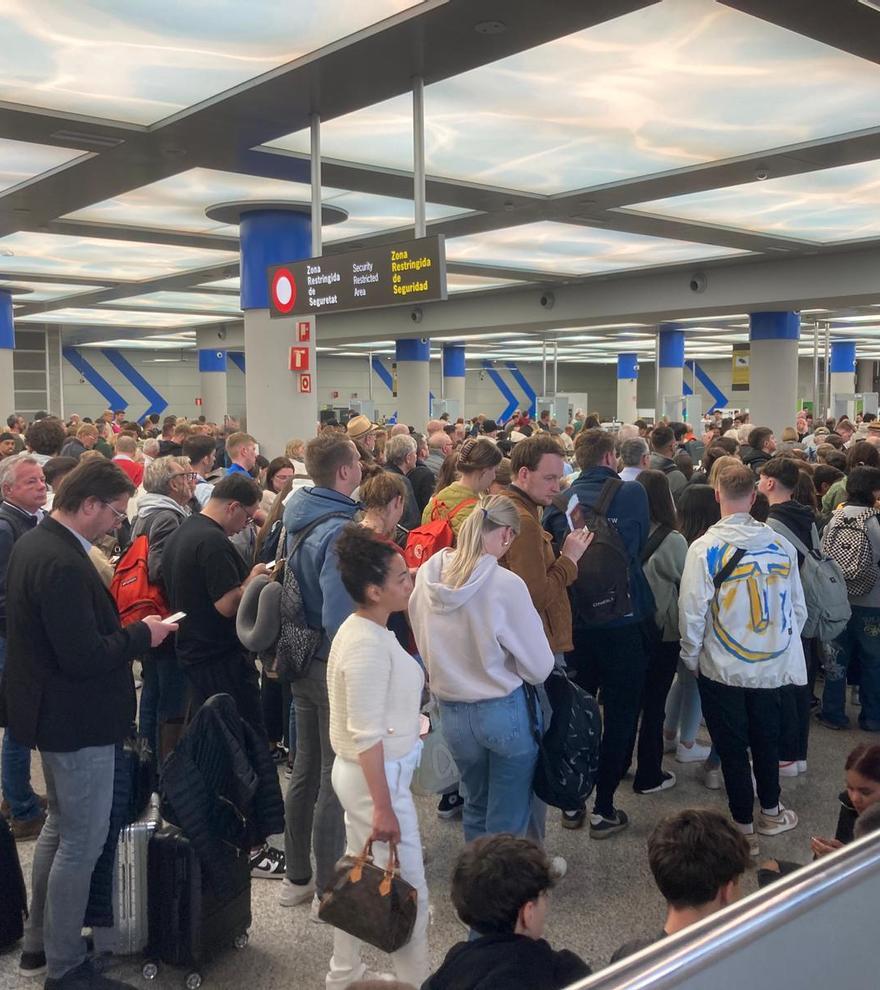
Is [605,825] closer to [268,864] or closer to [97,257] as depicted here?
[268,864]

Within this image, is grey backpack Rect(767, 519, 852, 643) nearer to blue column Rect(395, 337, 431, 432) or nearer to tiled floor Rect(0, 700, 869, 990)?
tiled floor Rect(0, 700, 869, 990)

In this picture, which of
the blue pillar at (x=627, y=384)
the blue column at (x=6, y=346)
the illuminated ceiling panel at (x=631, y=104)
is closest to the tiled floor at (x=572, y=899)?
the illuminated ceiling panel at (x=631, y=104)

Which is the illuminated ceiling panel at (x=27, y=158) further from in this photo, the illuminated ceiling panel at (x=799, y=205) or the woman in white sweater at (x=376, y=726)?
the woman in white sweater at (x=376, y=726)

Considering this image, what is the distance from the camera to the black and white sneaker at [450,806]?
4.22 meters

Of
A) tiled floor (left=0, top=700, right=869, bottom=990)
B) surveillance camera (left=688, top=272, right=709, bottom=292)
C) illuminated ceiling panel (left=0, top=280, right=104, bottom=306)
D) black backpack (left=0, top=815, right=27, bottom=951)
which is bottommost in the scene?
tiled floor (left=0, top=700, right=869, bottom=990)

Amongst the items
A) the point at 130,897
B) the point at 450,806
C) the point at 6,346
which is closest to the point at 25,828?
the point at 130,897

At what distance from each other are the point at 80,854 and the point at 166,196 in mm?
7472

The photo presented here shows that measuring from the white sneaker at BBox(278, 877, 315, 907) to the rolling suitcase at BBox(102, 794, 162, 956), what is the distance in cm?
55

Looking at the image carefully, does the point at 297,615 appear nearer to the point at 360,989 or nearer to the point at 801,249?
the point at 360,989

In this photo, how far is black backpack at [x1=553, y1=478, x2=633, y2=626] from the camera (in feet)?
12.2

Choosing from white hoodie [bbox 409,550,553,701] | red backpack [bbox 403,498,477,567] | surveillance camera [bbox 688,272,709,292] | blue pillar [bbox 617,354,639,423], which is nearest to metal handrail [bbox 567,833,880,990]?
white hoodie [bbox 409,550,553,701]

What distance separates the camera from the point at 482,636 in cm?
290

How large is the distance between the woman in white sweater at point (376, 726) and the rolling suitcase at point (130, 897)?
2.36 feet

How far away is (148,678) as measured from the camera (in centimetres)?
414
